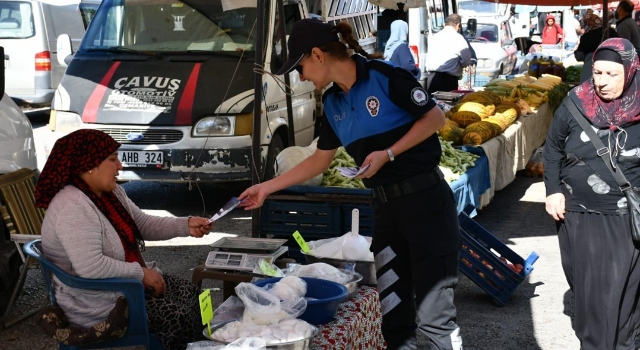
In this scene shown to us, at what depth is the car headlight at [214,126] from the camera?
7.98m

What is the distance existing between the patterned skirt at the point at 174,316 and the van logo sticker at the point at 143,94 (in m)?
4.16

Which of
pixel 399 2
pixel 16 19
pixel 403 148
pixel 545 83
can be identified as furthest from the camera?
pixel 16 19

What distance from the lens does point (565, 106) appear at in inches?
166

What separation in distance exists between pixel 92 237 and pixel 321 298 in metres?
1.09

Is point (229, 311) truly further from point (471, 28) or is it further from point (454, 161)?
point (471, 28)

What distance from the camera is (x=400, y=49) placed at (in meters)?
12.8

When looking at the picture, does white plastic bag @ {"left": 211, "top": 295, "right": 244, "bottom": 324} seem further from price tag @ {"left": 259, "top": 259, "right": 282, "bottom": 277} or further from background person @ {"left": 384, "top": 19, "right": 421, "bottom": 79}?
background person @ {"left": 384, "top": 19, "right": 421, "bottom": 79}

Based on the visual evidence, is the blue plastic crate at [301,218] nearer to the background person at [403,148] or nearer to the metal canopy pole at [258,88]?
the metal canopy pole at [258,88]

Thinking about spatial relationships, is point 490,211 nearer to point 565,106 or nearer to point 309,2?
point 309,2

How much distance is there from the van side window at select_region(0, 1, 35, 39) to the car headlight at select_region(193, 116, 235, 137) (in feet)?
25.1

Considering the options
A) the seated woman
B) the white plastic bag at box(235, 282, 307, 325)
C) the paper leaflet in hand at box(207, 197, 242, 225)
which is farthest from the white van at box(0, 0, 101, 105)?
the white plastic bag at box(235, 282, 307, 325)

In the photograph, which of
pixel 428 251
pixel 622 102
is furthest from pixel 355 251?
pixel 622 102

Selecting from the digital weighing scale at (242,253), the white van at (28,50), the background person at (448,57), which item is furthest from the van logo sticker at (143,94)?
the white van at (28,50)

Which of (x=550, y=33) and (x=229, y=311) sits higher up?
(x=550, y=33)
